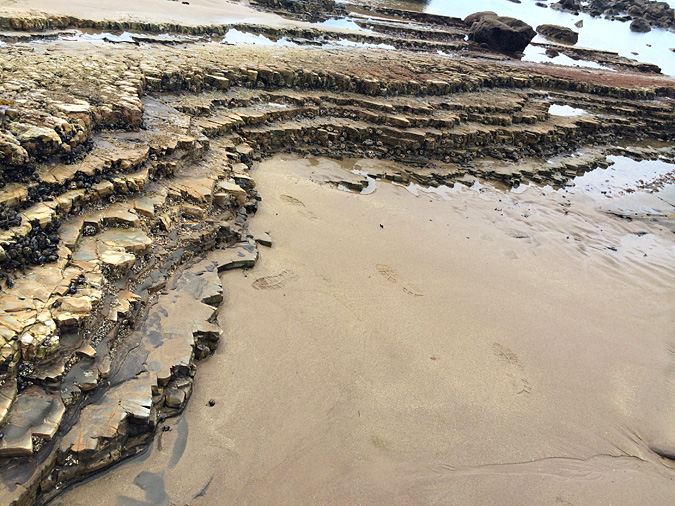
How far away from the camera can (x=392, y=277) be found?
21.7ft

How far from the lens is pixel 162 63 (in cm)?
970

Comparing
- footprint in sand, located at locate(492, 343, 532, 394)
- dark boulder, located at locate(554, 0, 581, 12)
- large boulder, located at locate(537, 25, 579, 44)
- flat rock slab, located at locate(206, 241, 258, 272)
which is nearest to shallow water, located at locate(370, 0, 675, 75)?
large boulder, located at locate(537, 25, 579, 44)

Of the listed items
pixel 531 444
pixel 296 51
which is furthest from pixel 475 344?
pixel 296 51

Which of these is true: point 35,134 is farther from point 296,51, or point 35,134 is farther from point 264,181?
point 296,51

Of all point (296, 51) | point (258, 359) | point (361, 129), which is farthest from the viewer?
point (296, 51)

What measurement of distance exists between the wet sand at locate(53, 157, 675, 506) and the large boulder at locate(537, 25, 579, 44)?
33009 mm

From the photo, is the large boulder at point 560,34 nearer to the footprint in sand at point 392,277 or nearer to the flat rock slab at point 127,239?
the footprint in sand at point 392,277

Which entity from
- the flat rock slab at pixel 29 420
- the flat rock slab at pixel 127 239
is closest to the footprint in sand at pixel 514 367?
the flat rock slab at pixel 127 239

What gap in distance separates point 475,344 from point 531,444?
1.42 metres

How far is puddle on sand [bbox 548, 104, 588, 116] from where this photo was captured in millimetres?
16406

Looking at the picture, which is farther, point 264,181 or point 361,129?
point 361,129

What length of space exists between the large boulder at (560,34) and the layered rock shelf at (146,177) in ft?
83.6

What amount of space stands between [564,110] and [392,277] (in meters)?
14.5

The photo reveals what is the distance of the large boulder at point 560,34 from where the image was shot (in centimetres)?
3366
